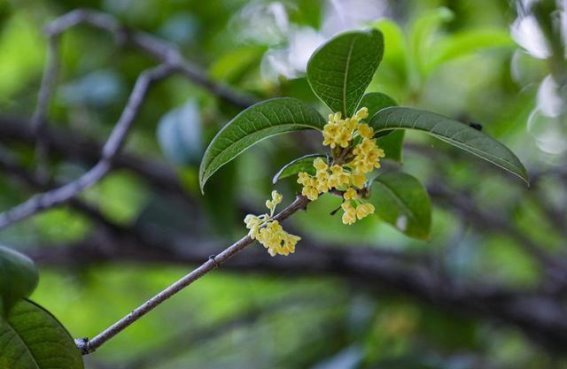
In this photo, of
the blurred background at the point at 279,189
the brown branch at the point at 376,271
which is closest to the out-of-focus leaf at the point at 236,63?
the blurred background at the point at 279,189

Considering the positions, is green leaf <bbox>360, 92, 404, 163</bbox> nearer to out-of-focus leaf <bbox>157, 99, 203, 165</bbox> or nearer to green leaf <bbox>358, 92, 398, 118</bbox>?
green leaf <bbox>358, 92, 398, 118</bbox>

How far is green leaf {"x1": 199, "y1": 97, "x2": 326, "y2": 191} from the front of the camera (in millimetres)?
470

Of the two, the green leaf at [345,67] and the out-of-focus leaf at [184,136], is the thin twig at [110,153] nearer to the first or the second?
the out-of-focus leaf at [184,136]

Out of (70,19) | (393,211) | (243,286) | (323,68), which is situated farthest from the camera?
(243,286)

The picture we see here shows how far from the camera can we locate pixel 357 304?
1.29 meters

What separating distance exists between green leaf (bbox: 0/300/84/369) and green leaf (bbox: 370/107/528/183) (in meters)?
0.25

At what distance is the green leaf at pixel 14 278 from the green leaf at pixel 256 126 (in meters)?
0.13

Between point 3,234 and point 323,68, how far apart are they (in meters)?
0.97

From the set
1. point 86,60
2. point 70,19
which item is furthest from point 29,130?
point 70,19

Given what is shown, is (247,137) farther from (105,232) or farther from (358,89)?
(105,232)

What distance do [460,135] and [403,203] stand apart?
5.8 inches

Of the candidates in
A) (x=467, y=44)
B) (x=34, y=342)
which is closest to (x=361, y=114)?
(x=34, y=342)

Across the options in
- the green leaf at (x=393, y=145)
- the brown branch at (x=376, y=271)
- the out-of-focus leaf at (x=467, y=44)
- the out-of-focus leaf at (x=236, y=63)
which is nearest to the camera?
the green leaf at (x=393, y=145)

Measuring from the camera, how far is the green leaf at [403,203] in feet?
1.89
